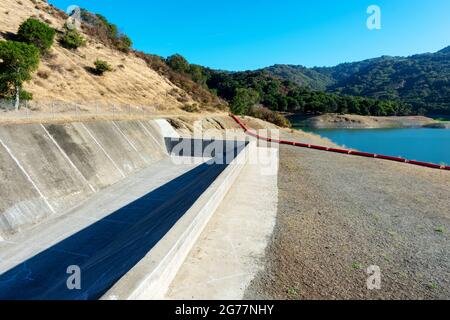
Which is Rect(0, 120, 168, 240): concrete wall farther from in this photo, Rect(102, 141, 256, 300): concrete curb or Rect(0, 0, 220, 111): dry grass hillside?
Rect(0, 0, 220, 111): dry grass hillside

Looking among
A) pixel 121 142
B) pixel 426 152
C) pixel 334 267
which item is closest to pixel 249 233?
pixel 334 267

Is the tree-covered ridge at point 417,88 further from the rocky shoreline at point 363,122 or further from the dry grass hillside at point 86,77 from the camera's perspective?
the dry grass hillside at point 86,77

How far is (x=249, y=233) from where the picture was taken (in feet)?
30.6

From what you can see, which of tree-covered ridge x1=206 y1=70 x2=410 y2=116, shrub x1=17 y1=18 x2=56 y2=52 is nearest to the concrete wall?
shrub x1=17 y1=18 x2=56 y2=52

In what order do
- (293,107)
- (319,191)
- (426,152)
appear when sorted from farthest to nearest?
(293,107) < (426,152) < (319,191)

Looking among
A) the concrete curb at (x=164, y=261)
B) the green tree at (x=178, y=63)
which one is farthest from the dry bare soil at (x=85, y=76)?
the concrete curb at (x=164, y=261)

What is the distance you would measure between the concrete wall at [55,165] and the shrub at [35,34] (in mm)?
22570

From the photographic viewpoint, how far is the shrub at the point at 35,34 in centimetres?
3631

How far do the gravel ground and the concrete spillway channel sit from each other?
238 cm

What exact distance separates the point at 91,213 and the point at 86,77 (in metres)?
32.2

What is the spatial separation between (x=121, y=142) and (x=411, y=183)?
1874 cm

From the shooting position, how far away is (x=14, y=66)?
81.6ft

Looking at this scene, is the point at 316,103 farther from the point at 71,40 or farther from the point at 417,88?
the point at 417,88
